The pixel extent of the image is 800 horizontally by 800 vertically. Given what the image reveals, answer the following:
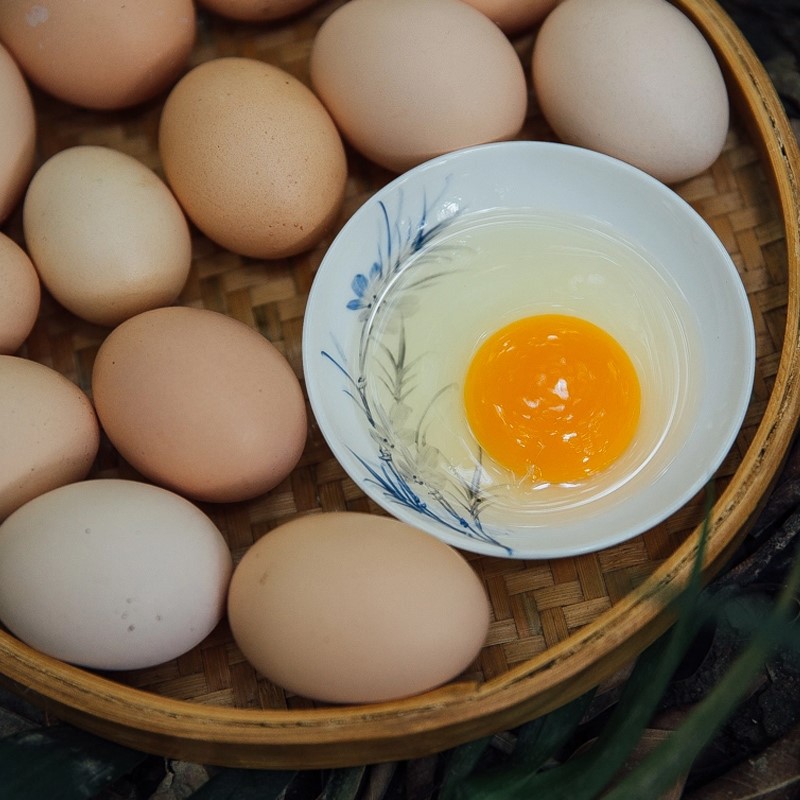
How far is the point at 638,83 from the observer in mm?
926

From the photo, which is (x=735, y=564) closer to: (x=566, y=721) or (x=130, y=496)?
(x=566, y=721)

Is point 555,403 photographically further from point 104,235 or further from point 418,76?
point 104,235

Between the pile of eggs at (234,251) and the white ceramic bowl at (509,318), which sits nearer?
the pile of eggs at (234,251)

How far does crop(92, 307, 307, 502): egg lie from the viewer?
85 centimetres

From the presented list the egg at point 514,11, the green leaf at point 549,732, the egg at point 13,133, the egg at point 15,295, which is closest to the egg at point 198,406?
the egg at point 15,295

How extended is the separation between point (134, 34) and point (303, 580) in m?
0.61

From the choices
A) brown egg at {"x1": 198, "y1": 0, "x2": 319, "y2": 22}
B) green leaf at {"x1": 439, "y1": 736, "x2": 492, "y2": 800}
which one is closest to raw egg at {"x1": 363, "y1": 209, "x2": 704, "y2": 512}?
green leaf at {"x1": 439, "y1": 736, "x2": 492, "y2": 800}

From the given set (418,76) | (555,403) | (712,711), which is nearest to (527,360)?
(555,403)

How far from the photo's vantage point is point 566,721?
86 centimetres

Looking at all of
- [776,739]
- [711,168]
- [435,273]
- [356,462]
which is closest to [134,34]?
[435,273]

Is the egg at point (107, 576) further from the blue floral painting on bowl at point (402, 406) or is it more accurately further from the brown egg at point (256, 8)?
the brown egg at point (256, 8)

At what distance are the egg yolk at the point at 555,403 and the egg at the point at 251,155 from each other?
0.25 meters

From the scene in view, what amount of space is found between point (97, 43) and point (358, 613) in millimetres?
653

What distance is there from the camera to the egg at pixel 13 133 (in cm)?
96
